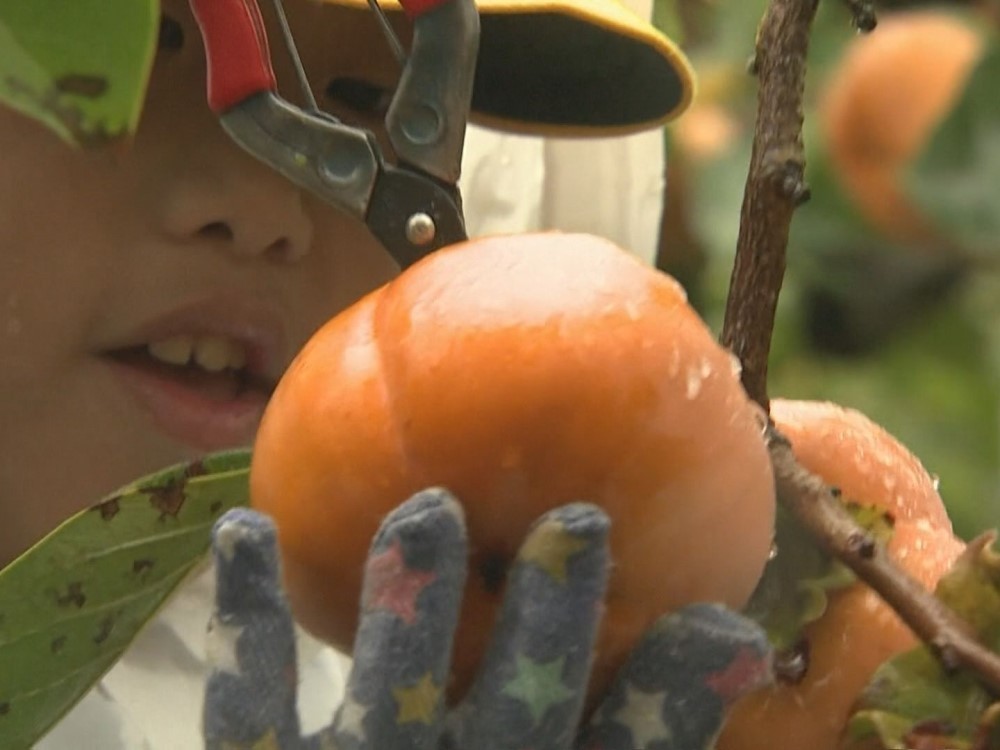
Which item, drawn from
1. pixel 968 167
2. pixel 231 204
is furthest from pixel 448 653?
pixel 968 167

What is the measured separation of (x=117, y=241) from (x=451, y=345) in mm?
252

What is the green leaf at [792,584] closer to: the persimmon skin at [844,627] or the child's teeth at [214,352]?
the persimmon skin at [844,627]

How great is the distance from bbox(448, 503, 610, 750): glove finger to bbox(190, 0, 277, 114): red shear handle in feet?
0.54

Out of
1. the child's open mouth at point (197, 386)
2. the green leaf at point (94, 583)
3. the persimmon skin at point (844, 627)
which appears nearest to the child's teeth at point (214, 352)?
the child's open mouth at point (197, 386)

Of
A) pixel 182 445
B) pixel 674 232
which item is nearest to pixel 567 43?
pixel 182 445

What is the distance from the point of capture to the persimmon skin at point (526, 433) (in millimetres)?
347

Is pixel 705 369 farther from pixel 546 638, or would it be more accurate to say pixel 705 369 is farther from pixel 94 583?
pixel 94 583

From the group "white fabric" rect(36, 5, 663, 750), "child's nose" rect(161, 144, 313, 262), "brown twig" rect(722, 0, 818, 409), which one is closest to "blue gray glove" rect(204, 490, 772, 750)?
"brown twig" rect(722, 0, 818, 409)

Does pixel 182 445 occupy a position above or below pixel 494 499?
below

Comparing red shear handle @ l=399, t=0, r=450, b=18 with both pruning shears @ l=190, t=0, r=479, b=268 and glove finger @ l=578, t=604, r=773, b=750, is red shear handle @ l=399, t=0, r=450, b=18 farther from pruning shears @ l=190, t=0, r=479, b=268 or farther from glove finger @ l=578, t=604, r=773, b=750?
glove finger @ l=578, t=604, r=773, b=750

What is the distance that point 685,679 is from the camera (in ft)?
1.17

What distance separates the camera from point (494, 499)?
350mm

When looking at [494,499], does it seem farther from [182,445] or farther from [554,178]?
[554,178]

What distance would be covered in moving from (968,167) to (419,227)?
110 centimetres
